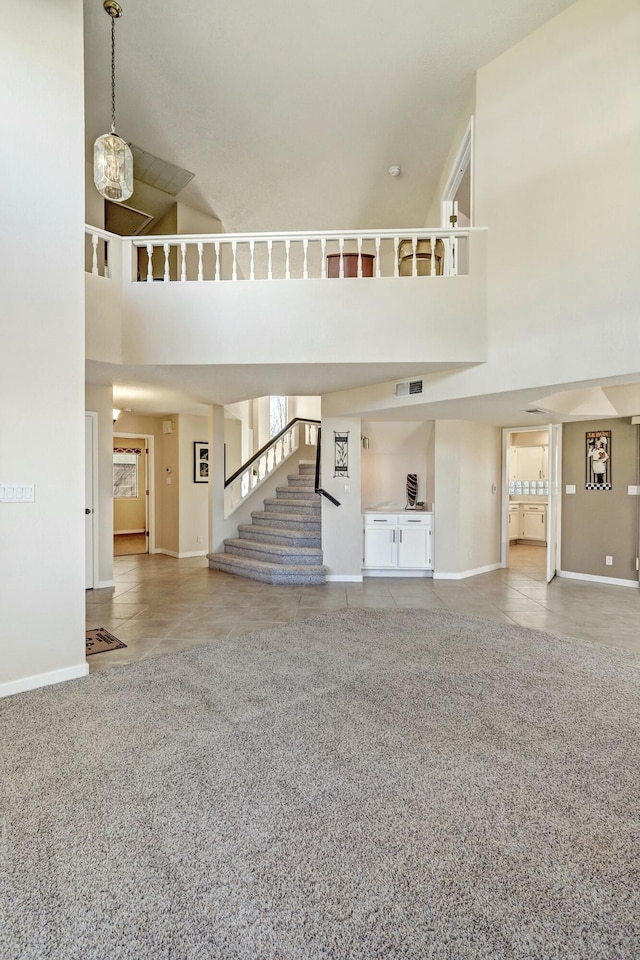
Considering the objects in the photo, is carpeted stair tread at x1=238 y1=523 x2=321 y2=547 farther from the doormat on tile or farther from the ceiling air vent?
the doormat on tile

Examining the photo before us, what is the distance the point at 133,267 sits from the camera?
443 centimetres

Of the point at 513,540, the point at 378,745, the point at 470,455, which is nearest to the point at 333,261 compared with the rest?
the point at 470,455

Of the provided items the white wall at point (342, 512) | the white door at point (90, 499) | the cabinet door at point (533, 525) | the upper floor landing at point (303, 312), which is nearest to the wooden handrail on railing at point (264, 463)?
the white wall at point (342, 512)

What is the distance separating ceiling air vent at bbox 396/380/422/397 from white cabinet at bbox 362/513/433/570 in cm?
202

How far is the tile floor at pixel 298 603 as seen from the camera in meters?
4.13

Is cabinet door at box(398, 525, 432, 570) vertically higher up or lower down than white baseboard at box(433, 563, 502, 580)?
higher up

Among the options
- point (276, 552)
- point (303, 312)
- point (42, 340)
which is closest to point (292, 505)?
point (276, 552)

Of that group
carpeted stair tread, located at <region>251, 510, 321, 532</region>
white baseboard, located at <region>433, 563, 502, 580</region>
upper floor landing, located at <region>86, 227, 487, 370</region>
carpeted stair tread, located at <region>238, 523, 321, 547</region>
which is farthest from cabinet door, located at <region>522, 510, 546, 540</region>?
upper floor landing, located at <region>86, 227, 487, 370</region>

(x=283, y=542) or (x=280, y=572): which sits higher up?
(x=283, y=542)

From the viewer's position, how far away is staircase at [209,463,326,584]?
6109 millimetres

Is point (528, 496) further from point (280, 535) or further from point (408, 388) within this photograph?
point (408, 388)

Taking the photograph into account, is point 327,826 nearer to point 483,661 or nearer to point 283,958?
point 283,958

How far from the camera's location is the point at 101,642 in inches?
152

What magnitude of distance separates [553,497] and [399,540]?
2123 mm
